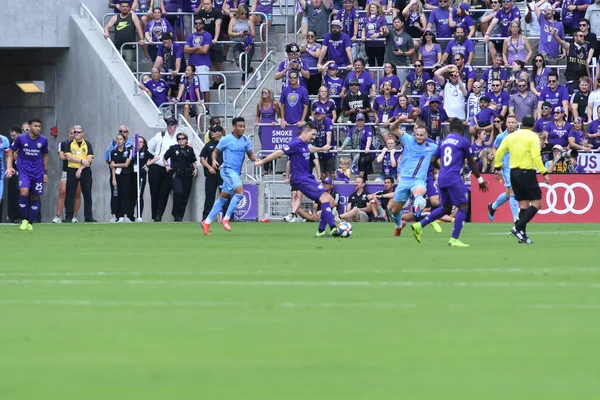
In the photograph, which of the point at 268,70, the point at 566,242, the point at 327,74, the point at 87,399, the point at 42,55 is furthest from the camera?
the point at 42,55

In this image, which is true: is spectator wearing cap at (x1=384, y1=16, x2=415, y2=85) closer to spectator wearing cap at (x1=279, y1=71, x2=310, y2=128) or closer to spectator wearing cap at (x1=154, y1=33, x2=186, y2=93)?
spectator wearing cap at (x1=279, y1=71, x2=310, y2=128)

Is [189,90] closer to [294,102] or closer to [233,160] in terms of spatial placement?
[294,102]

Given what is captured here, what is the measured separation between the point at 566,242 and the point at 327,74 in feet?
41.9

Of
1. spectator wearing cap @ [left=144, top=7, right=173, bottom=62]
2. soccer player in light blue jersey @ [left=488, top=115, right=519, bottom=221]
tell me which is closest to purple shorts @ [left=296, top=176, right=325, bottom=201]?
soccer player in light blue jersey @ [left=488, top=115, right=519, bottom=221]

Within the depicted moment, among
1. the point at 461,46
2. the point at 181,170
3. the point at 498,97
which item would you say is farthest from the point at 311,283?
the point at 181,170

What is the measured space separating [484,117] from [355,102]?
304cm

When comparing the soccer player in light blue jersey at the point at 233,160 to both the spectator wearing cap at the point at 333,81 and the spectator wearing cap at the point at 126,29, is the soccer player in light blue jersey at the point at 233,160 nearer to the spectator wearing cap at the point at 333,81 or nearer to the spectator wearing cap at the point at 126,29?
the spectator wearing cap at the point at 333,81

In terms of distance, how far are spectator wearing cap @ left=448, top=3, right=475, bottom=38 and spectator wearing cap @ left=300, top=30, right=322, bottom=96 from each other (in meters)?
3.14

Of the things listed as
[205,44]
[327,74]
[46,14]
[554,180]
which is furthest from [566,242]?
[46,14]

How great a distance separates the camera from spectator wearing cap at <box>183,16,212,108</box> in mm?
32406

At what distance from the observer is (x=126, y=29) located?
34344 millimetres

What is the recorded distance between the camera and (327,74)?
3106 cm

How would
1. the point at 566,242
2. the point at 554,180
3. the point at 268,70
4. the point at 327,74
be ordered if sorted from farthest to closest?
the point at 268,70 → the point at 327,74 → the point at 554,180 → the point at 566,242

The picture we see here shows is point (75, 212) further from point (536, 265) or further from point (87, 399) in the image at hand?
point (87, 399)
